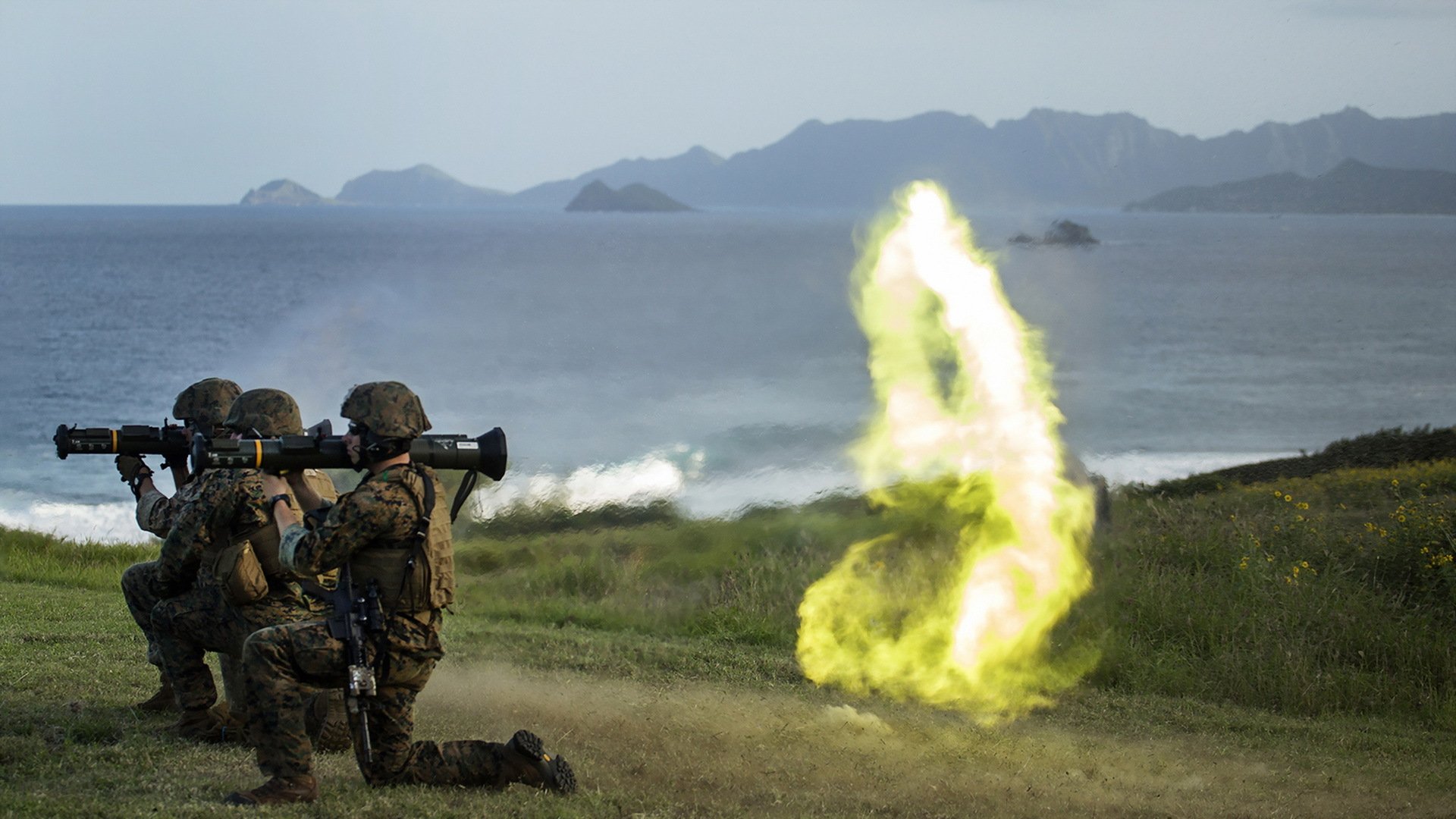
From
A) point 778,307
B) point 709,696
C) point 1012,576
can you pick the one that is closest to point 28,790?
point 709,696

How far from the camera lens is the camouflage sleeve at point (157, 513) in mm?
9922

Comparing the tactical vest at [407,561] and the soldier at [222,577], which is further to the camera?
the soldier at [222,577]

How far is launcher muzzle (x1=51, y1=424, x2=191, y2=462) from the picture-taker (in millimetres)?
9445

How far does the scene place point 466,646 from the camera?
14.0m

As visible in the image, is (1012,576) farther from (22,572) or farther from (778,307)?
(778,307)

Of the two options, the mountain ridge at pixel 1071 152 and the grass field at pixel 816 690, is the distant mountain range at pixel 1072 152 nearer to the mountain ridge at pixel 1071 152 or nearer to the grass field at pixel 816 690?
the mountain ridge at pixel 1071 152

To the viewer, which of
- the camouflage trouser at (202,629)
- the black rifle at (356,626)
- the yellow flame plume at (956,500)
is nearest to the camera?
the black rifle at (356,626)

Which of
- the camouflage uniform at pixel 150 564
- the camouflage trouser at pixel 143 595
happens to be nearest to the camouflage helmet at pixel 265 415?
the camouflage uniform at pixel 150 564

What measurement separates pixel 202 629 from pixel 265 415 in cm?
177

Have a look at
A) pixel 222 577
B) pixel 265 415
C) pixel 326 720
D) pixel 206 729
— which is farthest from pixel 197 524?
pixel 326 720

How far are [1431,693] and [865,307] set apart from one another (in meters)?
7.54

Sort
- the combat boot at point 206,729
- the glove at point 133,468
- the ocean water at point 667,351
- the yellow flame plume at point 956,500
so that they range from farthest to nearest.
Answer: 1. the ocean water at point 667,351
2. the yellow flame plume at point 956,500
3. the glove at point 133,468
4. the combat boot at point 206,729

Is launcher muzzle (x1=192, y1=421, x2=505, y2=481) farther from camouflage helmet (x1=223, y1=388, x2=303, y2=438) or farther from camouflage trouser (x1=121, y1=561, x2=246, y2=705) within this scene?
camouflage trouser (x1=121, y1=561, x2=246, y2=705)

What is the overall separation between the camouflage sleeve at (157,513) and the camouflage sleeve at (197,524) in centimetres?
28
